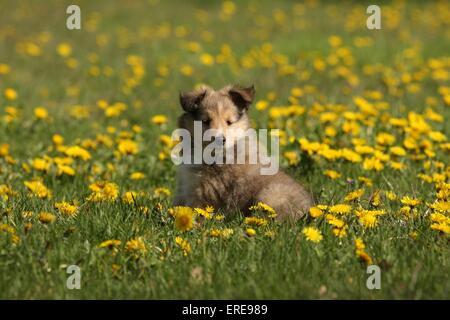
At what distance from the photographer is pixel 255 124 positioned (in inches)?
307

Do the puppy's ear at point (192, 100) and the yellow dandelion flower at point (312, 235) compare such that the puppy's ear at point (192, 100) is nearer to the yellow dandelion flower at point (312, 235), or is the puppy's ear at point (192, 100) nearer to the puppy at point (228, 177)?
the puppy at point (228, 177)

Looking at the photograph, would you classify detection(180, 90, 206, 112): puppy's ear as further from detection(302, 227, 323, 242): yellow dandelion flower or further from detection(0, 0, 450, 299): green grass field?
detection(302, 227, 323, 242): yellow dandelion flower

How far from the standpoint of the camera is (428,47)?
40.9ft

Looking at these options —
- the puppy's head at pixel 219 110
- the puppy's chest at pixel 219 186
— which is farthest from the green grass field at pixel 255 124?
the puppy's head at pixel 219 110

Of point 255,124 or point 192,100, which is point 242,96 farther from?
point 255,124

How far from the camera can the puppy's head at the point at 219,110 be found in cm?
516

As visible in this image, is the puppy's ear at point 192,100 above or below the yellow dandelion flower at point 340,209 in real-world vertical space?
above

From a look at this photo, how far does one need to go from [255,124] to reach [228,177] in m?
2.68

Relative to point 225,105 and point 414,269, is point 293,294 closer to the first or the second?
point 414,269

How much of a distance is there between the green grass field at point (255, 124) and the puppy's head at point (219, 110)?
0.64 metres

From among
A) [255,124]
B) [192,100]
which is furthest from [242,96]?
[255,124]

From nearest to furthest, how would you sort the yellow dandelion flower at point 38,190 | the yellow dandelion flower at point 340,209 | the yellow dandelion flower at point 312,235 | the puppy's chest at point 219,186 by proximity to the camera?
1. the yellow dandelion flower at point 312,235
2. the yellow dandelion flower at point 340,209
3. the yellow dandelion flower at point 38,190
4. the puppy's chest at point 219,186

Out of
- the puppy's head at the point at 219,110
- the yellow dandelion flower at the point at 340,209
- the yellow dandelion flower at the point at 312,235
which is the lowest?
the yellow dandelion flower at the point at 312,235

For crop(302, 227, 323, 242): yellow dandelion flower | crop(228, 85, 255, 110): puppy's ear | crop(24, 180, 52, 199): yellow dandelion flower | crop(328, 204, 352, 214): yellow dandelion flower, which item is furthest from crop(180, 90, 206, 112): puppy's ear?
crop(302, 227, 323, 242): yellow dandelion flower
